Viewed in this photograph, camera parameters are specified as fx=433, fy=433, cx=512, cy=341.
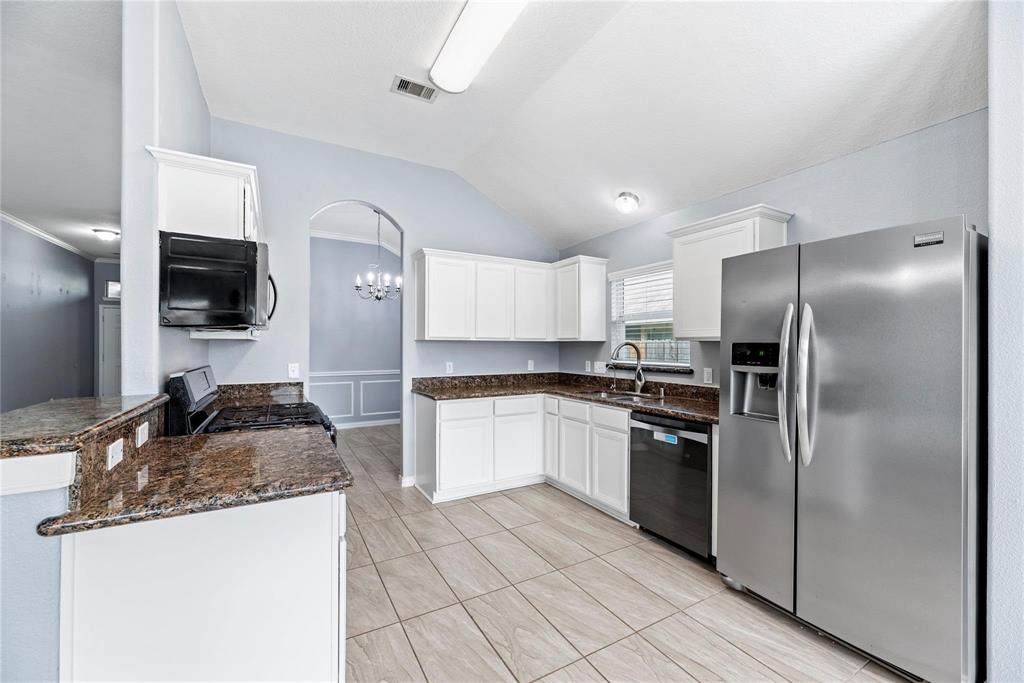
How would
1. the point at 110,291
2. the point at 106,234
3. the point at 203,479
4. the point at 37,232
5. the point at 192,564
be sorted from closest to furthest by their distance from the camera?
the point at 192,564 < the point at 203,479 < the point at 37,232 < the point at 106,234 < the point at 110,291

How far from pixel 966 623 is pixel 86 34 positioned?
15.6 feet

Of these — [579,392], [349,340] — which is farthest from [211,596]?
[349,340]

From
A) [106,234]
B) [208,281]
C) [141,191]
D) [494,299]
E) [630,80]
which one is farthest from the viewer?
[106,234]

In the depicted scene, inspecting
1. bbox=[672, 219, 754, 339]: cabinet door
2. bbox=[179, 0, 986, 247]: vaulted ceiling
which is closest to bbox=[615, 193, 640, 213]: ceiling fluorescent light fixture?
bbox=[179, 0, 986, 247]: vaulted ceiling

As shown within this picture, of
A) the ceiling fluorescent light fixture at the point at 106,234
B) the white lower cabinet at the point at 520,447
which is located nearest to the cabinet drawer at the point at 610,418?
the white lower cabinet at the point at 520,447

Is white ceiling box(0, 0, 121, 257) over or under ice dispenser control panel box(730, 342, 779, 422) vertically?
over

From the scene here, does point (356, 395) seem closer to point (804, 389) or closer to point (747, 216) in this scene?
point (747, 216)

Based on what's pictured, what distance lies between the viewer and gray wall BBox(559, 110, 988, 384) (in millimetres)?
2227

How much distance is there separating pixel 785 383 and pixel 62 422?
109 inches

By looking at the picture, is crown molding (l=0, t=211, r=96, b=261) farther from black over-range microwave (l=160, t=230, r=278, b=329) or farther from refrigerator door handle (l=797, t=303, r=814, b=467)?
refrigerator door handle (l=797, t=303, r=814, b=467)

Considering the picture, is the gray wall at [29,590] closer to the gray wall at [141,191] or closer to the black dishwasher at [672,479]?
the gray wall at [141,191]

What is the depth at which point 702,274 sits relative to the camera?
3.13 m

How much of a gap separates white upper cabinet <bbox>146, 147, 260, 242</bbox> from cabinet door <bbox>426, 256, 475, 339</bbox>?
1910 mm

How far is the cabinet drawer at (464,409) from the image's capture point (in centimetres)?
373
